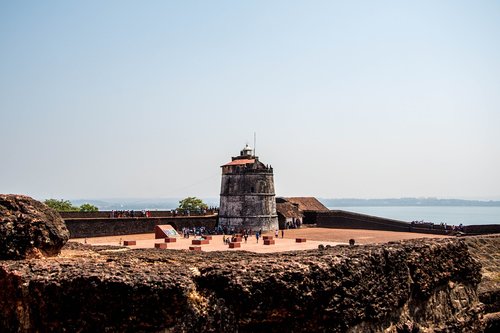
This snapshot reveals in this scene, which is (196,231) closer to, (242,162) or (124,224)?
(124,224)

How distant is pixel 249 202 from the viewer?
48031mm

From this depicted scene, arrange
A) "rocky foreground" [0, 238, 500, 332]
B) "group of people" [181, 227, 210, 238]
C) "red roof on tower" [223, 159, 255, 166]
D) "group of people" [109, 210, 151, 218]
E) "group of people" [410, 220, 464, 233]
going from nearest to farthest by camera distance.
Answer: "rocky foreground" [0, 238, 500, 332]
"group of people" [410, 220, 464, 233]
"group of people" [181, 227, 210, 238]
"group of people" [109, 210, 151, 218]
"red roof on tower" [223, 159, 255, 166]

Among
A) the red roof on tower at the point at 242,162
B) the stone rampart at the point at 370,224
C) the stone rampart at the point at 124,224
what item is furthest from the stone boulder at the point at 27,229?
the red roof on tower at the point at 242,162

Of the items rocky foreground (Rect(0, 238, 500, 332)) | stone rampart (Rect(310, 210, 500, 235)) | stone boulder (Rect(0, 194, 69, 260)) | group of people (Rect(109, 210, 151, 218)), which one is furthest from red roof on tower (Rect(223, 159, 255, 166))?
rocky foreground (Rect(0, 238, 500, 332))

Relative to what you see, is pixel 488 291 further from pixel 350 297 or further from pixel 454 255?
pixel 350 297

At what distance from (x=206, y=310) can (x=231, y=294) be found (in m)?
0.23

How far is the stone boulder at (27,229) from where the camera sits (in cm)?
469

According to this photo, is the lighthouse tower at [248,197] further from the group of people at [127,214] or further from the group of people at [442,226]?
the group of people at [442,226]

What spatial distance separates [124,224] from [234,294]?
130ft

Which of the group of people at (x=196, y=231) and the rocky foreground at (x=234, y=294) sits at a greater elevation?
the rocky foreground at (x=234, y=294)

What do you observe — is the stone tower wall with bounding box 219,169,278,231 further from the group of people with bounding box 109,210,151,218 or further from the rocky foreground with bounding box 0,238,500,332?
the rocky foreground with bounding box 0,238,500,332

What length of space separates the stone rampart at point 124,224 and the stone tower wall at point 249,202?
2.23 metres

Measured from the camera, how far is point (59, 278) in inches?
142

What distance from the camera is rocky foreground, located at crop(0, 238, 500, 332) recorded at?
3.55 metres
